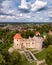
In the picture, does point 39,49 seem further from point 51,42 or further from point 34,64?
point 34,64

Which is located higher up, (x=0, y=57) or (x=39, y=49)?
(x=0, y=57)

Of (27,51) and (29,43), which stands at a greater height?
(29,43)

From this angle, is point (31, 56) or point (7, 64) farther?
point (31, 56)

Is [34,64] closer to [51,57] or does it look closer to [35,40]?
[51,57]

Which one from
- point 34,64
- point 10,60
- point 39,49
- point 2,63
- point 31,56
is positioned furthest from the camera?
point 39,49

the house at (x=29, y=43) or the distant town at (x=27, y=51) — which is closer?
the distant town at (x=27, y=51)

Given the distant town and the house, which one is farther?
the house

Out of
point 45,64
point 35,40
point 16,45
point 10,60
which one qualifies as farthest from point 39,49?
point 10,60

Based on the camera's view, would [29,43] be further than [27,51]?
Yes

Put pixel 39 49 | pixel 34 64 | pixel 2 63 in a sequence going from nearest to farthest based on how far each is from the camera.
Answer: pixel 2 63 < pixel 34 64 < pixel 39 49

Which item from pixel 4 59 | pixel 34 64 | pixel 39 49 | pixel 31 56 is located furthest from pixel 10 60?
pixel 39 49
